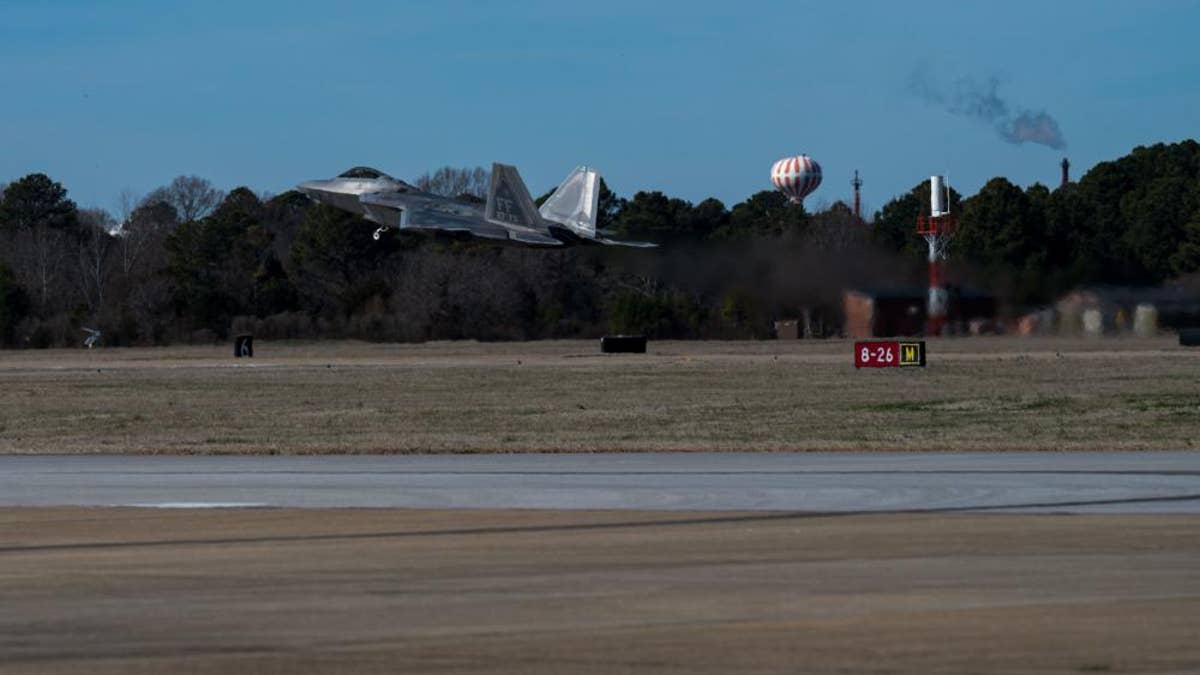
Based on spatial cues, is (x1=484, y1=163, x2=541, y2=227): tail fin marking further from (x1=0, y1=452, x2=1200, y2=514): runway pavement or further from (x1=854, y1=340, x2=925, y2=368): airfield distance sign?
(x1=0, y1=452, x2=1200, y2=514): runway pavement

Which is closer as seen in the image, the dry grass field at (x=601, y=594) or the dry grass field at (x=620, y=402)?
the dry grass field at (x=601, y=594)

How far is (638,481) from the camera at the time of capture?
19.9 metres

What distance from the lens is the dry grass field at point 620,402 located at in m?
27.4

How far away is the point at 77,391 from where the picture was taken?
45.7 metres

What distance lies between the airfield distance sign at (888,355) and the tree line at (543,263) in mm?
2607

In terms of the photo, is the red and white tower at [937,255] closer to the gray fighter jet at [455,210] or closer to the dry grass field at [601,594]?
the gray fighter jet at [455,210]

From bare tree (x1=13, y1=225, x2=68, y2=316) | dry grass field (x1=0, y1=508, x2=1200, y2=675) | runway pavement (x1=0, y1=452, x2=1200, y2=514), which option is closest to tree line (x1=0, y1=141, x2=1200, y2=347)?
bare tree (x1=13, y1=225, x2=68, y2=316)

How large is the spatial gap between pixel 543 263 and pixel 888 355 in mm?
36301

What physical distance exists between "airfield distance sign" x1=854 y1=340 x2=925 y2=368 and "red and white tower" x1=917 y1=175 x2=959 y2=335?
3387 millimetres

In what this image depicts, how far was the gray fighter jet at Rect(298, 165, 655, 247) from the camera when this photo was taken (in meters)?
57.1

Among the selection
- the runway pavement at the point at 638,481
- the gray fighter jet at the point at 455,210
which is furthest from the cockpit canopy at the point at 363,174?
the runway pavement at the point at 638,481

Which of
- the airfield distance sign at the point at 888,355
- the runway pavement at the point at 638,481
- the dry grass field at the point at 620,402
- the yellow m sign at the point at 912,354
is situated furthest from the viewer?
the airfield distance sign at the point at 888,355

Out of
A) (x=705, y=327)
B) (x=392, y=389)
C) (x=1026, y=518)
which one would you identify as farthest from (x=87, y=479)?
(x=705, y=327)

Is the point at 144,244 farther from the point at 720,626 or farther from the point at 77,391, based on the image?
the point at 720,626
